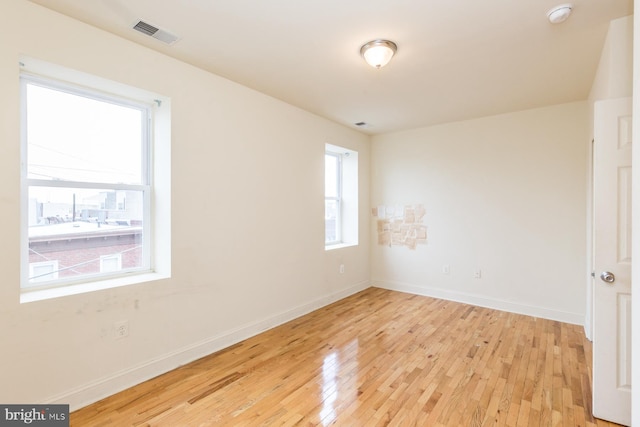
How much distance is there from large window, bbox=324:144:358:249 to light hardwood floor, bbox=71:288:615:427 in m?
1.73

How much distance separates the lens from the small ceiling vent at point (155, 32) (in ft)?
7.16

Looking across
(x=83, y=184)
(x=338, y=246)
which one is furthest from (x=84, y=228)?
(x=338, y=246)

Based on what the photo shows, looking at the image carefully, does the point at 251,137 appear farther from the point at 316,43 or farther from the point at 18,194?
the point at 18,194

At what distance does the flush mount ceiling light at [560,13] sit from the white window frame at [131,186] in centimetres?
291

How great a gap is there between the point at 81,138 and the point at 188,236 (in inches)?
43.3

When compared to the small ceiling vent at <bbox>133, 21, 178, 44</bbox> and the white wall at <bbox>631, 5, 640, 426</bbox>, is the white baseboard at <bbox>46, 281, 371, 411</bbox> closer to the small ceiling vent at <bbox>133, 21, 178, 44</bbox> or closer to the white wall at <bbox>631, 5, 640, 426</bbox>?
the small ceiling vent at <bbox>133, 21, 178, 44</bbox>

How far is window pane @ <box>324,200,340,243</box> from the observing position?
497 cm

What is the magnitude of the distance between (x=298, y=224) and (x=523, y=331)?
9.41 feet

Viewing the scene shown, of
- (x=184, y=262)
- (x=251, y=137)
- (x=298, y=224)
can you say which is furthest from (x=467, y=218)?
(x=184, y=262)

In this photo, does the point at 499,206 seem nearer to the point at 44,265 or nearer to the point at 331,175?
the point at 331,175

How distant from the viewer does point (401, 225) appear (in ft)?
16.8

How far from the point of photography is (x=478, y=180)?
172 inches

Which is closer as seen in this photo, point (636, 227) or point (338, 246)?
point (636, 227)

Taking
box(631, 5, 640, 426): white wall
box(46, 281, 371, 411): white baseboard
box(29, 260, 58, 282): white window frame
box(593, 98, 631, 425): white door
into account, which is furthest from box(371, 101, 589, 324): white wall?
box(29, 260, 58, 282): white window frame
